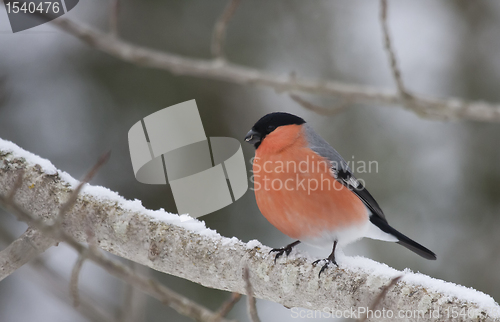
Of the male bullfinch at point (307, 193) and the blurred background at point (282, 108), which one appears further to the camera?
the blurred background at point (282, 108)

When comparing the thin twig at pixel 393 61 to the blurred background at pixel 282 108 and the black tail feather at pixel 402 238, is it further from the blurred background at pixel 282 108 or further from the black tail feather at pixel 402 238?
the blurred background at pixel 282 108

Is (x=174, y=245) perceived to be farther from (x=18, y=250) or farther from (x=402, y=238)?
(x=402, y=238)

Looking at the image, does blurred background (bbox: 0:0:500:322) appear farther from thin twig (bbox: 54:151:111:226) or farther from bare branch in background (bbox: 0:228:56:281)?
thin twig (bbox: 54:151:111:226)

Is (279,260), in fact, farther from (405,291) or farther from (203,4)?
(203,4)

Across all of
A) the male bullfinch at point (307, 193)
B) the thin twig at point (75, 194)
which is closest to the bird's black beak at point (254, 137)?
the male bullfinch at point (307, 193)

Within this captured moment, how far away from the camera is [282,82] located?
1193mm

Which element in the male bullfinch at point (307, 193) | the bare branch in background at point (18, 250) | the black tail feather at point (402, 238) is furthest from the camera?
the black tail feather at point (402, 238)

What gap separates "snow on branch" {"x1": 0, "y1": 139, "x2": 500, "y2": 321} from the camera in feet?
7.14

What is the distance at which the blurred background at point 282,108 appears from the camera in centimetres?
487

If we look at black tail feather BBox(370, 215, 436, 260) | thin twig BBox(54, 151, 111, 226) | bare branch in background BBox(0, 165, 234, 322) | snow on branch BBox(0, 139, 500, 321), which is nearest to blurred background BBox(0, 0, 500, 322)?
black tail feather BBox(370, 215, 436, 260)

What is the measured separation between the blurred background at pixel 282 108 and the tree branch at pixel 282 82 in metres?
3.68

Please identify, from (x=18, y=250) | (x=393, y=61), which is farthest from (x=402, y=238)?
(x=18, y=250)

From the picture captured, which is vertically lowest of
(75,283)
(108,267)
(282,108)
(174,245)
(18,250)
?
(282,108)

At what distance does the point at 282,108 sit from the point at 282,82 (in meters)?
4.21
